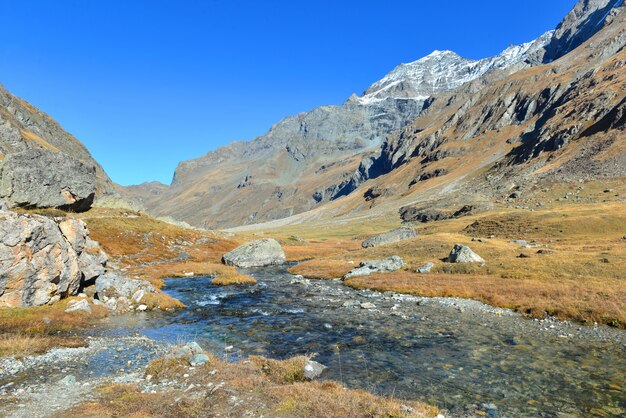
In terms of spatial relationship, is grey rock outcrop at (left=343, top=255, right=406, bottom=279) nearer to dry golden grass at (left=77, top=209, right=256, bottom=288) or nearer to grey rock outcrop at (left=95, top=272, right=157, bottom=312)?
dry golden grass at (left=77, top=209, right=256, bottom=288)

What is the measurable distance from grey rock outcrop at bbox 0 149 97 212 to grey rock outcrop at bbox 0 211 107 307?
40293 mm

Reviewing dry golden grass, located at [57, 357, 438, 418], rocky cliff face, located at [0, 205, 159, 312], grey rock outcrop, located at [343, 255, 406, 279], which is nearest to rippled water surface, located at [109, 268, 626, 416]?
dry golden grass, located at [57, 357, 438, 418]

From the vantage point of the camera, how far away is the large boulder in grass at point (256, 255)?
73375 mm

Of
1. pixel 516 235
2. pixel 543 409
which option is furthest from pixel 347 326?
pixel 516 235

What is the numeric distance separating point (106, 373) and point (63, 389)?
2.33 meters

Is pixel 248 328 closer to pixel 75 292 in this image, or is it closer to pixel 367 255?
pixel 75 292

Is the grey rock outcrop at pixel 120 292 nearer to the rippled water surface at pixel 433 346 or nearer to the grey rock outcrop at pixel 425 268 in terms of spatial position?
the rippled water surface at pixel 433 346

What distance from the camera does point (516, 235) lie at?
7300cm

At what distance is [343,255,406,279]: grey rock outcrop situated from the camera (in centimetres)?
5266

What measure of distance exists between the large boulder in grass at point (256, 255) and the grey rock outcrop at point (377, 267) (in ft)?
85.3

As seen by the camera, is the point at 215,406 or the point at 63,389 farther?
the point at 63,389

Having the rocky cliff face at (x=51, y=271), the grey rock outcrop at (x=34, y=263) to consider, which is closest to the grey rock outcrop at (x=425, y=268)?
the rocky cliff face at (x=51, y=271)

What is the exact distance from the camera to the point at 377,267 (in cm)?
5441

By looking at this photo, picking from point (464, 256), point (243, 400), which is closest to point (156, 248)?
point (464, 256)
